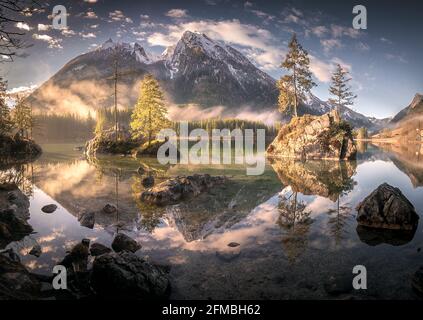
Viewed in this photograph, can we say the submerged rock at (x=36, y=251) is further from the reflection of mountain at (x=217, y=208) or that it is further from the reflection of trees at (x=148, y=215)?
the reflection of mountain at (x=217, y=208)

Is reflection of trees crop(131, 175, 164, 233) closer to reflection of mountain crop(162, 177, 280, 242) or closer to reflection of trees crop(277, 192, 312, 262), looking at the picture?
reflection of mountain crop(162, 177, 280, 242)

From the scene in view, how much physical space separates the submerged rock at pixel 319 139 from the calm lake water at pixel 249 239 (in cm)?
2334

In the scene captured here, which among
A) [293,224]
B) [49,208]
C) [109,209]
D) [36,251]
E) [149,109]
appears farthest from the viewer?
[149,109]

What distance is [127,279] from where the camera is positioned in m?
7.03

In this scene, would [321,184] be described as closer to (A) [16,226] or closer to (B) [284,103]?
(A) [16,226]

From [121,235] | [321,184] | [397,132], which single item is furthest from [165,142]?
[397,132]

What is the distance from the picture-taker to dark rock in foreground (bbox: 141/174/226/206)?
16938mm

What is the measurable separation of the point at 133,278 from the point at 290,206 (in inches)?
428

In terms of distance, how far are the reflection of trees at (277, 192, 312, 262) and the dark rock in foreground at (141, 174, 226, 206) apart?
584 cm

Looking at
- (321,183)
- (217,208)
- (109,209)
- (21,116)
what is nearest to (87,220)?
(109,209)

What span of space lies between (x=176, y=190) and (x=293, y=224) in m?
7.95

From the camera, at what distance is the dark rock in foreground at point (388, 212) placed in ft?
38.6

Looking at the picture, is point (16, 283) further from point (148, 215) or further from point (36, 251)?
point (148, 215)

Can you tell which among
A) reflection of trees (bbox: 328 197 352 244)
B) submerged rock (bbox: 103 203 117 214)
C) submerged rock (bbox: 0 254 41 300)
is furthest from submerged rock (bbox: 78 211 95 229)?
reflection of trees (bbox: 328 197 352 244)
